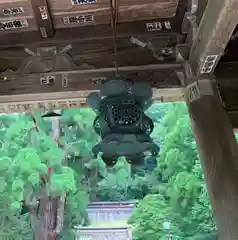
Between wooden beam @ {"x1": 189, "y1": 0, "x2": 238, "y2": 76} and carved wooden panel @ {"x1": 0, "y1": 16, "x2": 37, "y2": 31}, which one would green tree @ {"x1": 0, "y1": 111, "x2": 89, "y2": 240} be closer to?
carved wooden panel @ {"x1": 0, "y1": 16, "x2": 37, "y2": 31}

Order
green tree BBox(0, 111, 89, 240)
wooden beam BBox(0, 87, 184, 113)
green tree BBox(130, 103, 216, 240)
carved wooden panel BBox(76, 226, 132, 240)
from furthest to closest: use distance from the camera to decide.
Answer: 1. carved wooden panel BBox(76, 226, 132, 240)
2. green tree BBox(0, 111, 89, 240)
3. green tree BBox(130, 103, 216, 240)
4. wooden beam BBox(0, 87, 184, 113)

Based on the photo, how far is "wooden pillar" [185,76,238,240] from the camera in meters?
1.65

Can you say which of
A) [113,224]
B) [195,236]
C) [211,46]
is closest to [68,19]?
[211,46]

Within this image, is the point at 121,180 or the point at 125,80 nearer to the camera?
the point at 125,80

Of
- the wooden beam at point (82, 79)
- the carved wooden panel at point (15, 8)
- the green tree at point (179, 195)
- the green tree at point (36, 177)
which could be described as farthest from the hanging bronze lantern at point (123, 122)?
the green tree at point (179, 195)

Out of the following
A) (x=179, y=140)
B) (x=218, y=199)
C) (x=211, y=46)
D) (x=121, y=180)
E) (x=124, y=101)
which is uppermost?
(x=121, y=180)

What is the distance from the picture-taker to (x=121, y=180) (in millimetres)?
9664

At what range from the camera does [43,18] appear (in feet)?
7.22

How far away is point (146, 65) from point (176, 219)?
4505 mm

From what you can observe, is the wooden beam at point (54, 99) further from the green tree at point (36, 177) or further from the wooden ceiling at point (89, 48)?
the green tree at point (36, 177)

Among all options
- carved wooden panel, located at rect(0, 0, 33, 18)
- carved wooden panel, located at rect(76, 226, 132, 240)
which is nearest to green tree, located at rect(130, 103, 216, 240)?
carved wooden panel, located at rect(76, 226, 132, 240)

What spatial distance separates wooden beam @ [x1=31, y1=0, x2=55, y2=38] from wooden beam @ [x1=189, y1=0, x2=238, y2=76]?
815 mm

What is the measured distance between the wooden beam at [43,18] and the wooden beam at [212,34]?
32.1 inches

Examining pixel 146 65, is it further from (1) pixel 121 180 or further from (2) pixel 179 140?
(1) pixel 121 180
